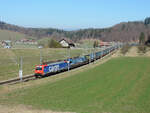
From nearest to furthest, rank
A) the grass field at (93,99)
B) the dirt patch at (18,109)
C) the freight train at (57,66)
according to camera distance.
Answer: the dirt patch at (18,109) → the grass field at (93,99) → the freight train at (57,66)

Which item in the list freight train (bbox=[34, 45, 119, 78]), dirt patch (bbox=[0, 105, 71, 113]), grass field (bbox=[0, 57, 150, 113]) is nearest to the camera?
dirt patch (bbox=[0, 105, 71, 113])

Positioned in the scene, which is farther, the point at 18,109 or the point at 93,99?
the point at 93,99

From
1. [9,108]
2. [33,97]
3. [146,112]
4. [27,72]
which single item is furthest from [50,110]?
[27,72]

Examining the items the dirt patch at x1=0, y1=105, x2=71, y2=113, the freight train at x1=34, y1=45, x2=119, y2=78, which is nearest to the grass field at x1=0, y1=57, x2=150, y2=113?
the dirt patch at x1=0, y1=105, x2=71, y2=113

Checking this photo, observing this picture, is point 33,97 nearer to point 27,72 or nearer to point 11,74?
point 11,74

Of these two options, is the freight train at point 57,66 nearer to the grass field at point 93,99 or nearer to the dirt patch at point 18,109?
the grass field at point 93,99

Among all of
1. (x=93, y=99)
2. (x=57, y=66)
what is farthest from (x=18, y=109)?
(x=57, y=66)

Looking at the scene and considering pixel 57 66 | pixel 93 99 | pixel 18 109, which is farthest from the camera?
pixel 57 66

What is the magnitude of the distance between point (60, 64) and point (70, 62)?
5506 mm

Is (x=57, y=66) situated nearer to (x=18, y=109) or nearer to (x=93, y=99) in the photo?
(x=93, y=99)

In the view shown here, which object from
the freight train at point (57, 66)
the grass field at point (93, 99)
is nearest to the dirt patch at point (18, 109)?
the grass field at point (93, 99)

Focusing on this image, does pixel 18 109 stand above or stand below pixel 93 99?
above

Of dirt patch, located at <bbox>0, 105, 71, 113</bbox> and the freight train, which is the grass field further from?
the freight train

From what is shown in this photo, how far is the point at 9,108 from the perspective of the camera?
16.1 m
